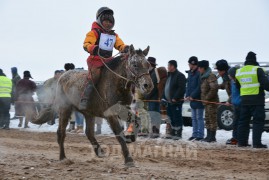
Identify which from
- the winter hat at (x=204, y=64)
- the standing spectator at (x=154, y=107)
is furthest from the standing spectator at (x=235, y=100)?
the standing spectator at (x=154, y=107)

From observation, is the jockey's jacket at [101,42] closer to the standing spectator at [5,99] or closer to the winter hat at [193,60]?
the winter hat at [193,60]

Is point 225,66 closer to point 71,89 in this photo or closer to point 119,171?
point 71,89

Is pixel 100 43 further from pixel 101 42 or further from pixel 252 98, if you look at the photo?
pixel 252 98

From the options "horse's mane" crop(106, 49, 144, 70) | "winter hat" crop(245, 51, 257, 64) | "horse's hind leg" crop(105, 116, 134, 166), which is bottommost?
"horse's hind leg" crop(105, 116, 134, 166)

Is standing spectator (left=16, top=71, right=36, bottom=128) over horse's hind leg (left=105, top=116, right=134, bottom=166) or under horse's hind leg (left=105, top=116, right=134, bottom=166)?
over

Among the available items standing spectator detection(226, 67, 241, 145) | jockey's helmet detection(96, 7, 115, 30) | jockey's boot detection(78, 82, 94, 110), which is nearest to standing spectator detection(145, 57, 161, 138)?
standing spectator detection(226, 67, 241, 145)

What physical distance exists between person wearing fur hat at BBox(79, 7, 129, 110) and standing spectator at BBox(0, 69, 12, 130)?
1074 cm

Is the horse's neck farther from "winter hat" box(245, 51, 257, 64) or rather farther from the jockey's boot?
"winter hat" box(245, 51, 257, 64)

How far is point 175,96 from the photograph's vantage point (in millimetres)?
14227

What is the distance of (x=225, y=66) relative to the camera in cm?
1334

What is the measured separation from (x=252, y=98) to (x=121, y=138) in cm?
471

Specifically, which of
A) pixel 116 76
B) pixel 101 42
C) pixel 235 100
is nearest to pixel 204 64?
pixel 235 100

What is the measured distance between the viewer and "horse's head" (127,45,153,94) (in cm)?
775

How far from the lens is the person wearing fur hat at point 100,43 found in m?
8.85
